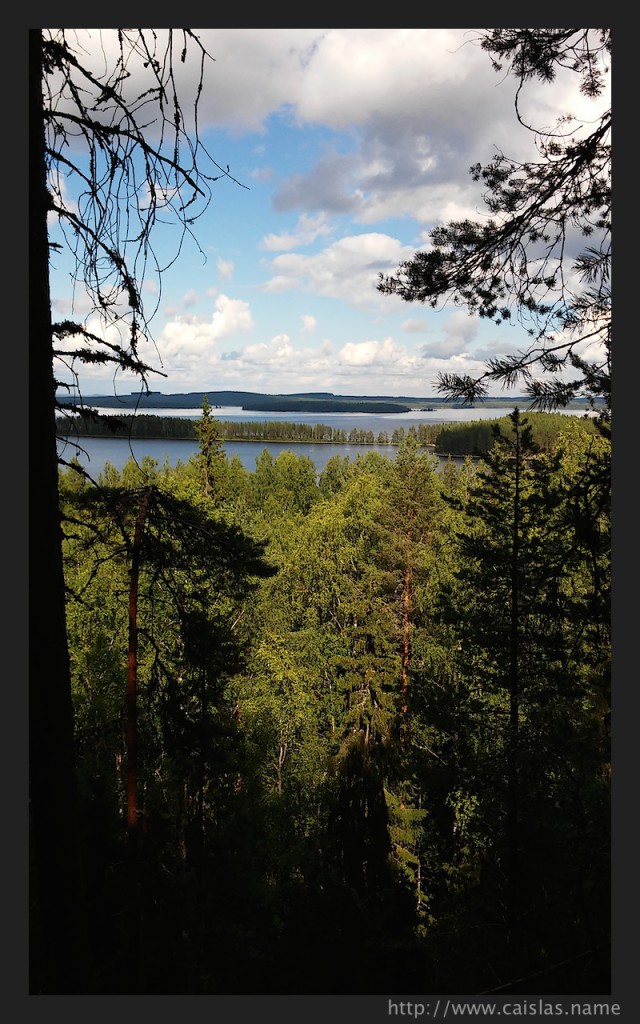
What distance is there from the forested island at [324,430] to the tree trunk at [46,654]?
327mm

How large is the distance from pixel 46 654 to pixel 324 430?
280ft

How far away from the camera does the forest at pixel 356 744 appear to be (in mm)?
4438

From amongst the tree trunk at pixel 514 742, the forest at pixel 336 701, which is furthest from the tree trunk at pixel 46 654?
the tree trunk at pixel 514 742

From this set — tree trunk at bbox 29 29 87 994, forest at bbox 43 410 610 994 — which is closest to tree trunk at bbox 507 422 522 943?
forest at bbox 43 410 610 994

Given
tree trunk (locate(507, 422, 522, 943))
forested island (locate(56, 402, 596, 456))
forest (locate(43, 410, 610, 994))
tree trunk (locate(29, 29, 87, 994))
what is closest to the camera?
tree trunk (locate(29, 29, 87, 994))

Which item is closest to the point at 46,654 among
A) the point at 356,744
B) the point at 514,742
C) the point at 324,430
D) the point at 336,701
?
the point at 514,742

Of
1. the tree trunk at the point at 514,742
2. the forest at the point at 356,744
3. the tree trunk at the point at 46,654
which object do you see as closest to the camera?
the tree trunk at the point at 46,654

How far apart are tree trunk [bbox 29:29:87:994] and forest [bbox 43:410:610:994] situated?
32 cm

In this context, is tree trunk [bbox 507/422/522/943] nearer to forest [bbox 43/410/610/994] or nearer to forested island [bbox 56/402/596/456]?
forest [bbox 43/410/610/994]

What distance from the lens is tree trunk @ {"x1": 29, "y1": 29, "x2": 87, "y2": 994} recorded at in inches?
115

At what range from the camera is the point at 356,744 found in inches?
602

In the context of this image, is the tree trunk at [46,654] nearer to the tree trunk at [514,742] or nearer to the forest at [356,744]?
the forest at [356,744]

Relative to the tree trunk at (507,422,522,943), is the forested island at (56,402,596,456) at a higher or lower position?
higher

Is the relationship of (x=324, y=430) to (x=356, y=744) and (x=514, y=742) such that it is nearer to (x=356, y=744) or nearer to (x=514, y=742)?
(x=356, y=744)
